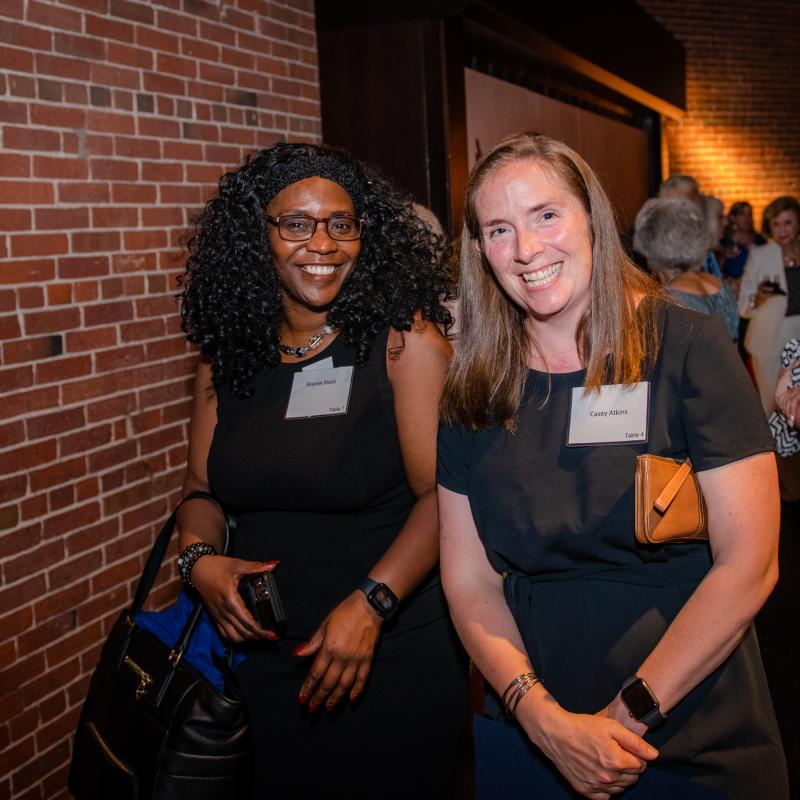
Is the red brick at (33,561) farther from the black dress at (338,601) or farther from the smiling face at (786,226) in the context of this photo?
the smiling face at (786,226)

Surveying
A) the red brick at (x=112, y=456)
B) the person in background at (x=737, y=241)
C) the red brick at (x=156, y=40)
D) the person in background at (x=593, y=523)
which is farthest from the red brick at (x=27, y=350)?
the person in background at (x=737, y=241)

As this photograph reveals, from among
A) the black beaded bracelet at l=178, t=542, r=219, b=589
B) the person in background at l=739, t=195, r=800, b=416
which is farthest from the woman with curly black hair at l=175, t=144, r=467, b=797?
the person in background at l=739, t=195, r=800, b=416

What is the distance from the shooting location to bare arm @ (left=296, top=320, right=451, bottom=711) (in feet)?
5.59

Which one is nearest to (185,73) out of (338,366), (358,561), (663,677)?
(338,366)

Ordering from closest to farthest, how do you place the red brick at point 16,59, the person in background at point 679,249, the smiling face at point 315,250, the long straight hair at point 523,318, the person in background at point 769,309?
1. the long straight hair at point 523,318
2. the smiling face at point 315,250
3. the red brick at point 16,59
4. the person in background at point 679,249
5. the person in background at point 769,309

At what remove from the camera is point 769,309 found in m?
5.40

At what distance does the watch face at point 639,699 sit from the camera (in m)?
1.37

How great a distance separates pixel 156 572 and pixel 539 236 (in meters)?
1.09

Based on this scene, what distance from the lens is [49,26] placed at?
274cm

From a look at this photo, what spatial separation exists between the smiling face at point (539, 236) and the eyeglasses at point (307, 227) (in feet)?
1.62

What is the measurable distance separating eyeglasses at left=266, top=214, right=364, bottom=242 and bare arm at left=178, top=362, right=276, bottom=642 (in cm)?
37

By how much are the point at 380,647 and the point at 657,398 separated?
804 millimetres

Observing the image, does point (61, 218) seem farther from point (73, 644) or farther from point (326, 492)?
point (326, 492)

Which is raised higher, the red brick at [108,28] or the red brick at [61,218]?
the red brick at [108,28]
